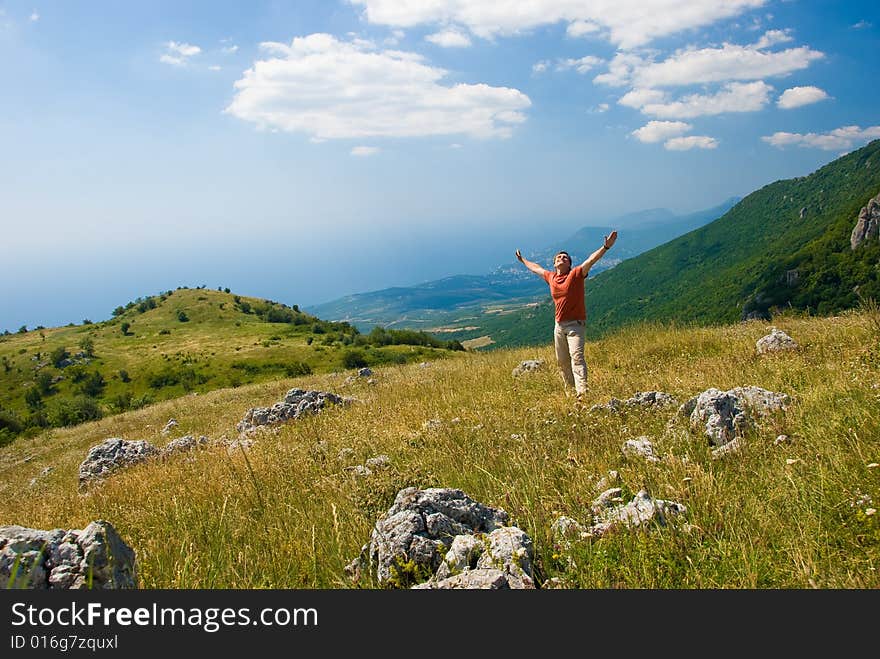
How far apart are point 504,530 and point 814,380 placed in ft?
19.3

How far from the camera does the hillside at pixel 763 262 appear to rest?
74.3m

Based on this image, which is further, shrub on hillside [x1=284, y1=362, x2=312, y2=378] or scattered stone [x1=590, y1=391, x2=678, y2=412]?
shrub on hillside [x1=284, y1=362, x2=312, y2=378]

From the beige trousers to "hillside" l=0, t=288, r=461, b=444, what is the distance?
4550cm

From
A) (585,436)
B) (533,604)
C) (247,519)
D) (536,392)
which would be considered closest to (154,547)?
(247,519)

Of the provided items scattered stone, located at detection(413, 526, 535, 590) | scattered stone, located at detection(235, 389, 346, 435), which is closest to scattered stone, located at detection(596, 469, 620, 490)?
scattered stone, located at detection(413, 526, 535, 590)

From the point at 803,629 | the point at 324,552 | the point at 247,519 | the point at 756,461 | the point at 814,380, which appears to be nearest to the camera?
the point at 803,629

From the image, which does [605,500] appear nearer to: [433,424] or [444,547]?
[444,547]

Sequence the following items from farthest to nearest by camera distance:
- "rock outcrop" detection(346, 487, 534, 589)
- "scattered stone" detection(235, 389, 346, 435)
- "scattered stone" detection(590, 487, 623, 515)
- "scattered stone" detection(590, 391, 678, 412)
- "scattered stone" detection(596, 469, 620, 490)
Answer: "scattered stone" detection(235, 389, 346, 435) → "scattered stone" detection(590, 391, 678, 412) → "scattered stone" detection(596, 469, 620, 490) → "scattered stone" detection(590, 487, 623, 515) → "rock outcrop" detection(346, 487, 534, 589)

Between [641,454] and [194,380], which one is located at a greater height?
[641,454]

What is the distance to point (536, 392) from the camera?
980 centimetres

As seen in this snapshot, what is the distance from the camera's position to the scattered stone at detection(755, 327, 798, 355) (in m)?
9.01

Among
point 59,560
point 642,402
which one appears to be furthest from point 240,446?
point 642,402

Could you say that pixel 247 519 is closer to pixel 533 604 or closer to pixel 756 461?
pixel 533 604

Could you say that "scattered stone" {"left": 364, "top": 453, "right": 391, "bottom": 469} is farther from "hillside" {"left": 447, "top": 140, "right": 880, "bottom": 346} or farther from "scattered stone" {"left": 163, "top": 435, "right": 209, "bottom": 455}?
"hillside" {"left": 447, "top": 140, "right": 880, "bottom": 346}
